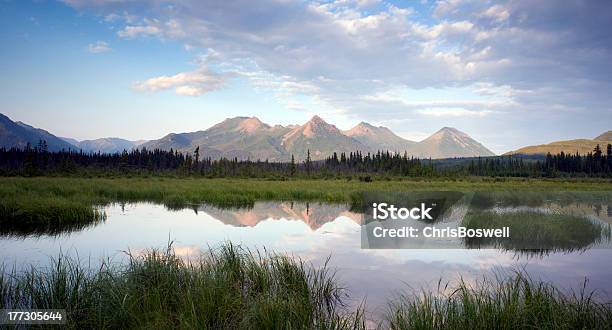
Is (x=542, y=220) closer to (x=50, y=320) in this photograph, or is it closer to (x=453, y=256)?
(x=453, y=256)

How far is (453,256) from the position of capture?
1570 centimetres

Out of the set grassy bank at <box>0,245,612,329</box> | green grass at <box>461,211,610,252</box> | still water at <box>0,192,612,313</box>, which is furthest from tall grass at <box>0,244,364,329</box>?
green grass at <box>461,211,610,252</box>

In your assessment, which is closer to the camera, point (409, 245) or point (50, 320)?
point (50, 320)

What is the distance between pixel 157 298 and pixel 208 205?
1091 inches

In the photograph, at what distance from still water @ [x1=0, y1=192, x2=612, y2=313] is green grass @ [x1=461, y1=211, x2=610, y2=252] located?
0.64m

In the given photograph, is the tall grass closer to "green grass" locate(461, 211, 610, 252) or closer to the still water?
the still water

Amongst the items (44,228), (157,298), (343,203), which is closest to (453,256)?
(157,298)

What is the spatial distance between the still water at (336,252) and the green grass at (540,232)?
644mm

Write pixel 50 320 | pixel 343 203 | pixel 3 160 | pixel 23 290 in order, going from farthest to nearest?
pixel 3 160
pixel 343 203
pixel 23 290
pixel 50 320

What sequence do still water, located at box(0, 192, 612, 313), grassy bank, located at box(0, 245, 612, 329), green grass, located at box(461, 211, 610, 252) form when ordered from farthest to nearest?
green grass, located at box(461, 211, 610, 252)
still water, located at box(0, 192, 612, 313)
grassy bank, located at box(0, 245, 612, 329)

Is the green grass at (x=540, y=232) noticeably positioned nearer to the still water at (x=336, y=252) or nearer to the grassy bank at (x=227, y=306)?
the still water at (x=336, y=252)

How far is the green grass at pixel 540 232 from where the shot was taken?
17906 millimetres

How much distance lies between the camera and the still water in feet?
40.2

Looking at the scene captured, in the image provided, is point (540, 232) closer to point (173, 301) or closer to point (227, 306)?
point (227, 306)
